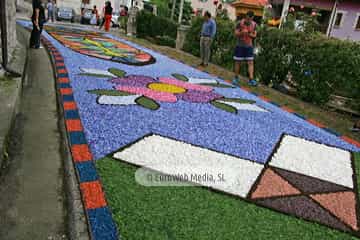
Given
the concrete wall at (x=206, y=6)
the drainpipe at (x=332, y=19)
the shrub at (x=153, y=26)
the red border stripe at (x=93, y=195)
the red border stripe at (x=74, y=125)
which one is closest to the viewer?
the red border stripe at (x=93, y=195)

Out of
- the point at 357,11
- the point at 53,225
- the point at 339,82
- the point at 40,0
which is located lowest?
the point at 53,225

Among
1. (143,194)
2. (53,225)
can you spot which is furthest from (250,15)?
(53,225)

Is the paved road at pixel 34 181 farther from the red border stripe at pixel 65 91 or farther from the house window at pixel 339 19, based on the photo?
the house window at pixel 339 19

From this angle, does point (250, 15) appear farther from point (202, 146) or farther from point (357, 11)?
point (357, 11)

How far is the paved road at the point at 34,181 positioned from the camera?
1.82 meters

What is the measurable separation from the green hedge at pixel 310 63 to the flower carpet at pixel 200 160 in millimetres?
1343

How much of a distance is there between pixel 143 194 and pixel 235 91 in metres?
3.99

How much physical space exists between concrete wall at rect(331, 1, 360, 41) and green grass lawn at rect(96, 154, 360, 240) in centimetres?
1974

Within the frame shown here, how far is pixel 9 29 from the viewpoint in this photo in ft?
18.0

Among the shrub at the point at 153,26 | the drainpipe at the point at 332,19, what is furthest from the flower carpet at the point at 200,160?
the drainpipe at the point at 332,19

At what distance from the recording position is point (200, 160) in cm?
284

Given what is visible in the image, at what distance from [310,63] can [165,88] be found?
9.77 feet

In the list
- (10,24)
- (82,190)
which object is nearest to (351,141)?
(82,190)

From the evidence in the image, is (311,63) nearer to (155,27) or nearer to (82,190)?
(82,190)
